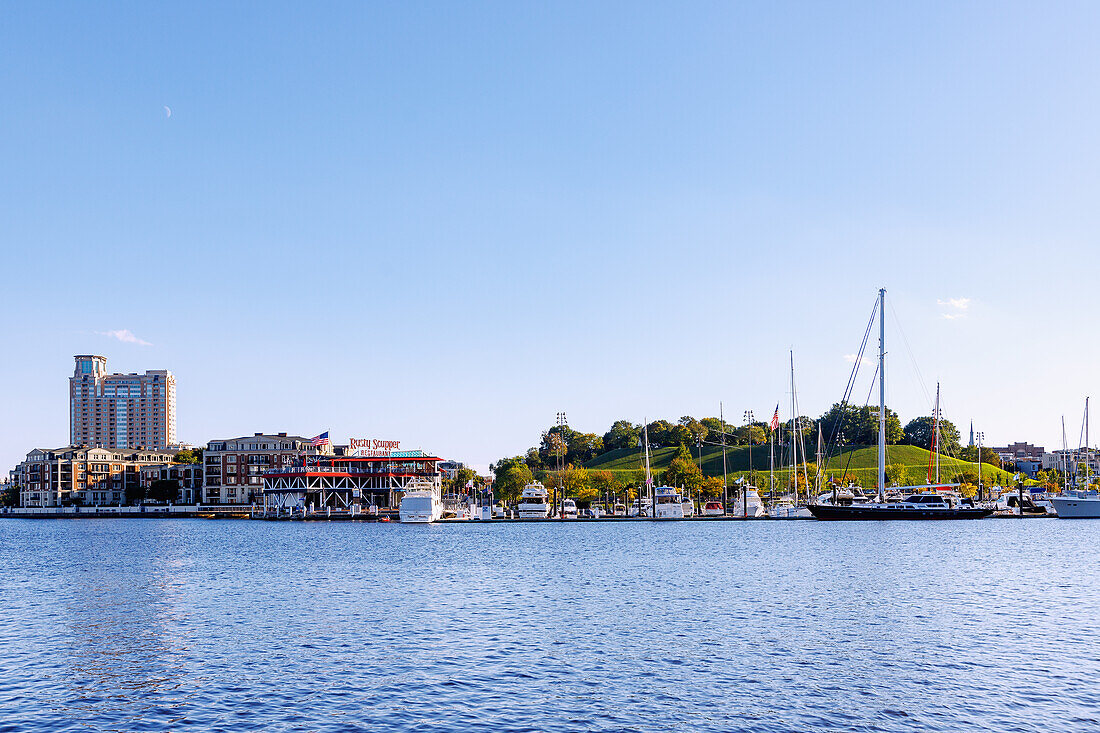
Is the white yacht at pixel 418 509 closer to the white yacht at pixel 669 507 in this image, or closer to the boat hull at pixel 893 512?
the white yacht at pixel 669 507

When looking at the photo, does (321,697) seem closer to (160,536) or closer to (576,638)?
(576,638)

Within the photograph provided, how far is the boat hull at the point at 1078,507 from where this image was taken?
17725 centimetres

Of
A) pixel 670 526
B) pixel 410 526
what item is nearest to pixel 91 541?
pixel 410 526

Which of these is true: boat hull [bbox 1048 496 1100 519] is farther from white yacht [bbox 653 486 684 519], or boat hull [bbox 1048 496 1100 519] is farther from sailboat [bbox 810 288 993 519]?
white yacht [bbox 653 486 684 519]

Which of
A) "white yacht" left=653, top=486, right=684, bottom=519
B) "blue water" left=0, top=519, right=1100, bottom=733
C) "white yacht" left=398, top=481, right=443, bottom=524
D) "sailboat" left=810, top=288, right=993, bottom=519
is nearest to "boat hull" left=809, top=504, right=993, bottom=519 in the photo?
"sailboat" left=810, top=288, right=993, bottom=519

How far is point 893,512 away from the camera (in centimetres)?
16675

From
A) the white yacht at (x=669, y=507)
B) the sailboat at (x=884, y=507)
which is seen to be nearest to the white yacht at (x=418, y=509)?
the white yacht at (x=669, y=507)

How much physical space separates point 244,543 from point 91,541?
2804cm

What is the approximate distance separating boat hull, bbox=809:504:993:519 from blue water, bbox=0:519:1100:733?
234 ft

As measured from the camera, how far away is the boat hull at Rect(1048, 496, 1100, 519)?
6978 inches

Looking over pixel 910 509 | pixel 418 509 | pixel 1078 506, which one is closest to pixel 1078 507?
pixel 1078 506

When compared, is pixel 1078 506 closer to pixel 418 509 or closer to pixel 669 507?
pixel 669 507

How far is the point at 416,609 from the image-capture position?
59875 mm

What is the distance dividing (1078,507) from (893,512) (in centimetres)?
4154
